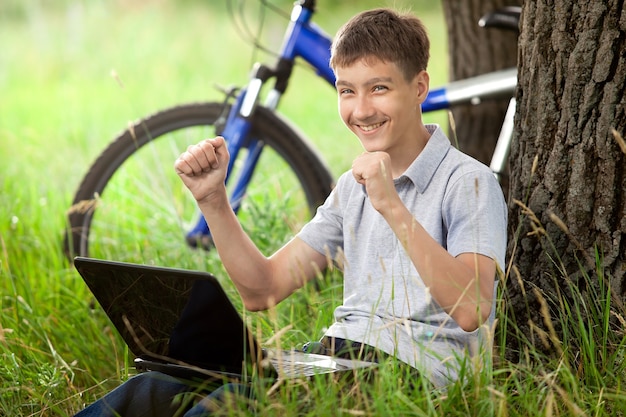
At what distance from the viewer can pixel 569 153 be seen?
2.54 m

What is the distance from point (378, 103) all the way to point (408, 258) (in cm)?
38

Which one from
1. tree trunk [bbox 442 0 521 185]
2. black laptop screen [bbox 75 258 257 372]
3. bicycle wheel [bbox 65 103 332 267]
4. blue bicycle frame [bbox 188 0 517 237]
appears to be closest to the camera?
black laptop screen [bbox 75 258 257 372]

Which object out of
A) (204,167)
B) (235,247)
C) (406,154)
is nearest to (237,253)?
(235,247)

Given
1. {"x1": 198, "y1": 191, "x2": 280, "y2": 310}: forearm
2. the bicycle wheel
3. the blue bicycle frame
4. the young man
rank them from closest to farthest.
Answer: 1. the young man
2. {"x1": 198, "y1": 191, "x2": 280, "y2": 310}: forearm
3. the blue bicycle frame
4. the bicycle wheel

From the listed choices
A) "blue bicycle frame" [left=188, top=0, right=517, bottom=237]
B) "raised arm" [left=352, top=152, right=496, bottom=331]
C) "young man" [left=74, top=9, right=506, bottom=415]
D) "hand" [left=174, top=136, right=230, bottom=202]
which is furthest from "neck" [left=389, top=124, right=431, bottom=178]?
"blue bicycle frame" [left=188, top=0, right=517, bottom=237]

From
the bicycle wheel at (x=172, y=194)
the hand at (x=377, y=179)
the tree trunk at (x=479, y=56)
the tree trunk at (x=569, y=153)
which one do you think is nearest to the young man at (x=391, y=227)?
the hand at (x=377, y=179)

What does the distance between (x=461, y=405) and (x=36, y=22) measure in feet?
43.9

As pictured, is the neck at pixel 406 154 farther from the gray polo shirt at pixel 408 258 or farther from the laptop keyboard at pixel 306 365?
the laptop keyboard at pixel 306 365

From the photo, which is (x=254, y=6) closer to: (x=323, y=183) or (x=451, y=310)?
(x=323, y=183)

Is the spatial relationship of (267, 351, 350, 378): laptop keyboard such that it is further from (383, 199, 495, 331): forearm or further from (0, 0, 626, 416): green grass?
(383, 199, 495, 331): forearm

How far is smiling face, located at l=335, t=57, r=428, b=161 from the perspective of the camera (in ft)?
7.51

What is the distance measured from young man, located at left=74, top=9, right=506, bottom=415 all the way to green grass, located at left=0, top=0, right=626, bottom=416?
139 mm

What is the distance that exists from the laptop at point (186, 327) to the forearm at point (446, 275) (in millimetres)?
221

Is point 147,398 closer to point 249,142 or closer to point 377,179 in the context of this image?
point 377,179
